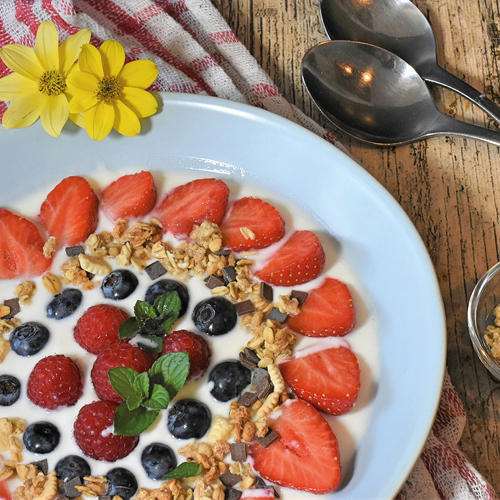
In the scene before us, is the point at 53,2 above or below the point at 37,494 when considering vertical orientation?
above

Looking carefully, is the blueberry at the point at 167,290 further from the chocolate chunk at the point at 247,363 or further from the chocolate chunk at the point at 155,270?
the chocolate chunk at the point at 247,363

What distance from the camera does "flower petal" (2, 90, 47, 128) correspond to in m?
1.20

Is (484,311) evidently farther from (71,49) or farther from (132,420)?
(71,49)

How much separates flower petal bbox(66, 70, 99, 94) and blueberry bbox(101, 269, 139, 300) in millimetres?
301

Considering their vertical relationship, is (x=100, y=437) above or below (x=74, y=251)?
below

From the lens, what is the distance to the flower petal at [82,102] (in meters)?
1.19

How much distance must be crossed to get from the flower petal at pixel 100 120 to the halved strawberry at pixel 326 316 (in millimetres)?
435

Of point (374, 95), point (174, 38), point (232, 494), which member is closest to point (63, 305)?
point (232, 494)

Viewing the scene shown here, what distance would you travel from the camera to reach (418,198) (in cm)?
132

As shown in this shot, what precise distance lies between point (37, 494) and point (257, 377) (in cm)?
36

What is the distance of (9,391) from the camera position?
3.68ft

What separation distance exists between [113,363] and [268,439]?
0.26 m

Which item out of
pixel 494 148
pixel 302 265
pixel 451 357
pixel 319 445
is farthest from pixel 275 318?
pixel 494 148

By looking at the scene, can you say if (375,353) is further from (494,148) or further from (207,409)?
(494,148)
